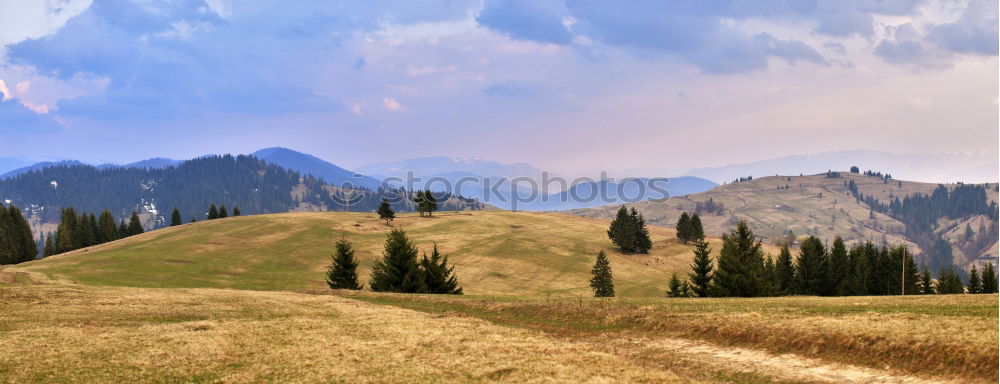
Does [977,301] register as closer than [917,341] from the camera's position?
No

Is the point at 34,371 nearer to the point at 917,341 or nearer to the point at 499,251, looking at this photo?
the point at 917,341

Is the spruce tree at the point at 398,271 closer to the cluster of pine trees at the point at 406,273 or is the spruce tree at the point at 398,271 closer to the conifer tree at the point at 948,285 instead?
the cluster of pine trees at the point at 406,273

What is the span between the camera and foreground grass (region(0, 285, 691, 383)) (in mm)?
21906

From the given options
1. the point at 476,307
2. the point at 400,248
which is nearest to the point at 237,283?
the point at 400,248

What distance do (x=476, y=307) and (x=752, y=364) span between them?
2526cm

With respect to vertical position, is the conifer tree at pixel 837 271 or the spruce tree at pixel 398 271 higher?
the spruce tree at pixel 398 271

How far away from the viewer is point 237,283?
8956 cm

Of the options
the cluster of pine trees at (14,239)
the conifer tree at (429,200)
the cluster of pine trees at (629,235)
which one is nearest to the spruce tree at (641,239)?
the cluster of pine trees at (629,235)

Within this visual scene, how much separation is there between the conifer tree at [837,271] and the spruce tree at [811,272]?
0.92 m

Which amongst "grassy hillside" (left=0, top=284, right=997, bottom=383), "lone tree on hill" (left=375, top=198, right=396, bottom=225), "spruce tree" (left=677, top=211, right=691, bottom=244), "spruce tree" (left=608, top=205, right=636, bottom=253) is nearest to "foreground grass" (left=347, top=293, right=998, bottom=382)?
"grassy hillside" (left=0, top=284, right=997, bottom=383)

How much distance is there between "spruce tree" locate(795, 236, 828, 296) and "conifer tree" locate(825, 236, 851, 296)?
922mm

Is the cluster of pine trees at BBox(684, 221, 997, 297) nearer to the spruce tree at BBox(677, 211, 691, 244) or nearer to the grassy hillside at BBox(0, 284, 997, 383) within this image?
the spruce tree at BBox(677, 211, 691, 244)

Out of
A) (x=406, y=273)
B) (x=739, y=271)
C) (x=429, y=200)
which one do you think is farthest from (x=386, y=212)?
(x=739, y=271)

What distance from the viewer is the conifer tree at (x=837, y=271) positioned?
344 feet
